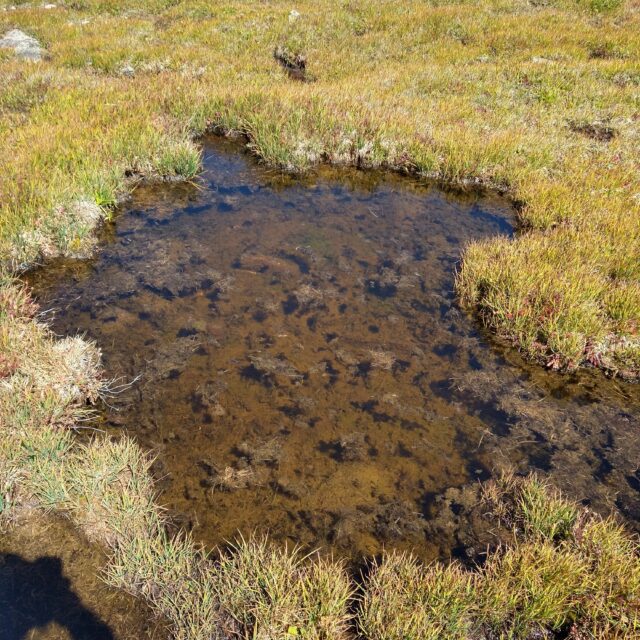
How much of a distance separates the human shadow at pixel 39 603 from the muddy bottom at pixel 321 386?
947mm

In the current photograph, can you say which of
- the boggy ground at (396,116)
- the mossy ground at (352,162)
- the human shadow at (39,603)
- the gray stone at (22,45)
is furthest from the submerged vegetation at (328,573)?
the gray stone at (22,45)

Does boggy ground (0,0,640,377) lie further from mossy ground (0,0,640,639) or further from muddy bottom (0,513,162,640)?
muddy bottom (0,513,162,640)

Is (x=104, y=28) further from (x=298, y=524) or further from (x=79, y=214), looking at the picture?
(x=298, y=524)

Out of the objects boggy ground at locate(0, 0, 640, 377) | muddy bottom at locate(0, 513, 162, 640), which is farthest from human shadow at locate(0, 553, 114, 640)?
boggy ground at locate(0, 0, 640, 377)

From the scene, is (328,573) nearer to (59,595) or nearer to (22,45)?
(59,595)

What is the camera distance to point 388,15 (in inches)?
718

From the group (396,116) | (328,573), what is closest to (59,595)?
(328,573)

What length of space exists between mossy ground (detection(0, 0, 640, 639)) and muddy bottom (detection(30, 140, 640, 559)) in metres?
0.38

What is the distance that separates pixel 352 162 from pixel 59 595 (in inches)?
383

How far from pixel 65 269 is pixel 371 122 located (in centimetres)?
750

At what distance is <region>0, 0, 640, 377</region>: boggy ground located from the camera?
6660 millimetres

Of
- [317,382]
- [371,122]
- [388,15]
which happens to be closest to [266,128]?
[371,122]

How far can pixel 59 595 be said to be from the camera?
3.29m

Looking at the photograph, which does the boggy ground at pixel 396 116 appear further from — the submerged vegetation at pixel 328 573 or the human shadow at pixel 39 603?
the human shadow at pixel 39 603
